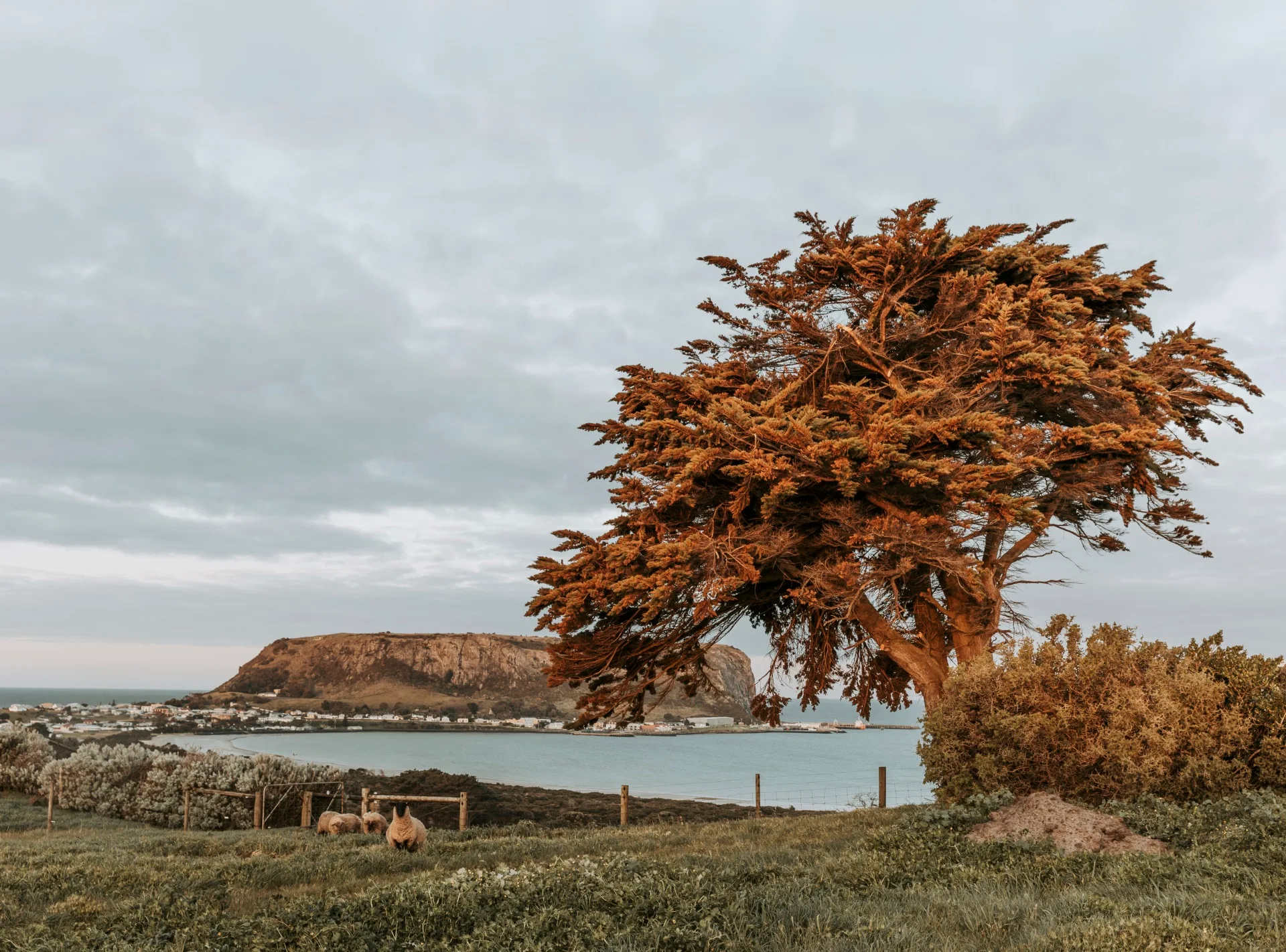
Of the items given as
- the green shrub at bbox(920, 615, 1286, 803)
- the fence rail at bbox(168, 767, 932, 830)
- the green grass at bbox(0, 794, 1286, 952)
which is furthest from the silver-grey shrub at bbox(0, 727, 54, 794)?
the green shrub at bbox(920, 615, 1286, 803)

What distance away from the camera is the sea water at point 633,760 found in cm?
4881

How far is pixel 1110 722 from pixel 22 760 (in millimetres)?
33006

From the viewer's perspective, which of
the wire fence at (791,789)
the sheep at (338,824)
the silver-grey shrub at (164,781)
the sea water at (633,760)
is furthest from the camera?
the sea water at (633,760)

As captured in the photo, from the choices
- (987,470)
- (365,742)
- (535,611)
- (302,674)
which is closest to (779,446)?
(987,470)

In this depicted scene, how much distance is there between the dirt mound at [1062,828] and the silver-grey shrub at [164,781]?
58.7 ft

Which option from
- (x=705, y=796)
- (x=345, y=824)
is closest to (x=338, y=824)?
(x=345, y=824)

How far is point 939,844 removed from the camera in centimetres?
905

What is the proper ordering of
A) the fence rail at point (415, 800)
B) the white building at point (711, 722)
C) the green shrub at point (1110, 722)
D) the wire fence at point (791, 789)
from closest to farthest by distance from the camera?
the green shrub at point (1110, 722)
the fence rail at point (415, 800)
the wire fence at point (791, 789)
the white building at point (711, 722)

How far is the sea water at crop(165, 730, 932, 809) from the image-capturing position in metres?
48.8

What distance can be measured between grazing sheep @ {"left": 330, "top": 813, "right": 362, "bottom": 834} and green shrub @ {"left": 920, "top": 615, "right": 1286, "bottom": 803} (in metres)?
11.9

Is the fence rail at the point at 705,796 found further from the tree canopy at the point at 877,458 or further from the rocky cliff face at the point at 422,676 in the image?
the rocky cliff face at the point at 422,676

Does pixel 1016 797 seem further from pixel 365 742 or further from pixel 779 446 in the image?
pixel 365 742

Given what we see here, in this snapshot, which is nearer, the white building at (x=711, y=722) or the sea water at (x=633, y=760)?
the sea water at (x=633, y=760)

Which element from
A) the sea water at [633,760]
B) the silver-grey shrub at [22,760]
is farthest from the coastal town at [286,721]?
the silver-grey shrub at [22,760]
